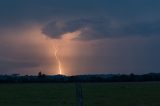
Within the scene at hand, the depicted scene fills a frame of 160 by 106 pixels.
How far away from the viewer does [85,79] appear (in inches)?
4240

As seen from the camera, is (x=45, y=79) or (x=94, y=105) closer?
(x=94, y=105)

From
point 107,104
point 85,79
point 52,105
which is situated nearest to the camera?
point 52,105

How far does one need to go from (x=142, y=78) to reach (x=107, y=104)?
2864 inches

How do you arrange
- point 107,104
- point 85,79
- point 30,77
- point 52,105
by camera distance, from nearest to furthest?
point 52,105 < point 107,104 < point 85,79 < point 30,77

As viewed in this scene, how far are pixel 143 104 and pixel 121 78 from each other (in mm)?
73663

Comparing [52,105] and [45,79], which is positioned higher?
[45,79]

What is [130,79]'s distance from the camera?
108000 millimetres

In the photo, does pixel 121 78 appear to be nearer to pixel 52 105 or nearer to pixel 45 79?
pixel 45 79

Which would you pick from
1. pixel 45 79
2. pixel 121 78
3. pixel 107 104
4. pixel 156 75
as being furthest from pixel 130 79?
pixel 107 104

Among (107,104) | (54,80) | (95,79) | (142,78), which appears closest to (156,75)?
(142,78)

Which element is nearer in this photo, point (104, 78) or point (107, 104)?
point (107, 104)

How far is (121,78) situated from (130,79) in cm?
239

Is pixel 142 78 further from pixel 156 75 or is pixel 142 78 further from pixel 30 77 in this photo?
pixel 30 77

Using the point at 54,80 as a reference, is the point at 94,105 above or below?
below
